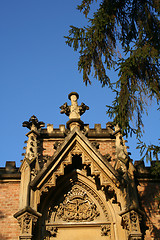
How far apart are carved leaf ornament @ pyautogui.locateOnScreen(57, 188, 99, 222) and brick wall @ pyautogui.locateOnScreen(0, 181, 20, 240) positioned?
1292 mm

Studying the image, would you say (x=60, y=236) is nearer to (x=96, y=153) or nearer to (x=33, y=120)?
(x=96, y=153)

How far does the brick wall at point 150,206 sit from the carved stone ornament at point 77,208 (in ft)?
4.86

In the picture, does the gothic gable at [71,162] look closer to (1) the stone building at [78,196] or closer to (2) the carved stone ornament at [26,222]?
(1) the stone building at [78,196]

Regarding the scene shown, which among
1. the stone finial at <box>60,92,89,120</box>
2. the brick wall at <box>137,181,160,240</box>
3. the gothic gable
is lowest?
the brick wall at <box>137,181,160,240</box>

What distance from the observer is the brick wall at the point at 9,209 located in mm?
8906

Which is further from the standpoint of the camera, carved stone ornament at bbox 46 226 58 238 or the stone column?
carved stone ornament at bbox 46 226 58 238

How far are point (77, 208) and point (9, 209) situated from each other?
1979 mm

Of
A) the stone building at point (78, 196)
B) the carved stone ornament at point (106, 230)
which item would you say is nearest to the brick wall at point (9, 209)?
the stone building at point (78, 196)

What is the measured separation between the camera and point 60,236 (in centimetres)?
916

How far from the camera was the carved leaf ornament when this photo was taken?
9.48 meters

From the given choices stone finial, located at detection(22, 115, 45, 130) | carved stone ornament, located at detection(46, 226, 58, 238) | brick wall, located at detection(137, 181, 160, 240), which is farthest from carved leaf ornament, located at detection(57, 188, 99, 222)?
stone finial, located at detection(22, 115, 45, 130)

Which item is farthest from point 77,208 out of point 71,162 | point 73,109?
point 73,109

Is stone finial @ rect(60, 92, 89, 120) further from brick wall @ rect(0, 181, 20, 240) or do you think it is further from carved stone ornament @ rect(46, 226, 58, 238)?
carved stone ornament @ rect(46, 226, 58, 238)

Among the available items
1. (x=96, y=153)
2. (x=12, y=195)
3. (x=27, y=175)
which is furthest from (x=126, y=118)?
(x=12, y=195)
